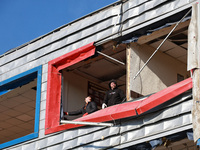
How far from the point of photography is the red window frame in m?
14.5

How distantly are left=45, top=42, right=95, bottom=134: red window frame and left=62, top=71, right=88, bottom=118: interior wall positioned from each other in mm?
792

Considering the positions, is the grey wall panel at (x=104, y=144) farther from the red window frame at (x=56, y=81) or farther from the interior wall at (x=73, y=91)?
the interior wall at (x=73, y=91)

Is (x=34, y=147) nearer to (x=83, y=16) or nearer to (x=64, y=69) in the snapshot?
(x=64, y=69)

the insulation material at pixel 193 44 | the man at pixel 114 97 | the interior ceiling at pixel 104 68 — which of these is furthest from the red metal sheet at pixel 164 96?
the interior ceiling at pixel 104 68

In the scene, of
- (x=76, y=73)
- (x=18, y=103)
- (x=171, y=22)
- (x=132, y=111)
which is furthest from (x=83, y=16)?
(x=18, y=103)

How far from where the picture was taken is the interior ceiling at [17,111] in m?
18.4

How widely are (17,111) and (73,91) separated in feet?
17.5

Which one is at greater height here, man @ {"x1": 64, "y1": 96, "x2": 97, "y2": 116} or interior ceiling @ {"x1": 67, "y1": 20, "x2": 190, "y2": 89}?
interior ceiling @ {"x1": 67, "y1": 20, "x2": 190, "y2": 89}

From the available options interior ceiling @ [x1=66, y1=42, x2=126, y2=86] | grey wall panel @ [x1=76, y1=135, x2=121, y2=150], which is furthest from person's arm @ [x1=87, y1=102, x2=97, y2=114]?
interior ceiling @ [x1=66, y1=42, x2=126, y2=86]

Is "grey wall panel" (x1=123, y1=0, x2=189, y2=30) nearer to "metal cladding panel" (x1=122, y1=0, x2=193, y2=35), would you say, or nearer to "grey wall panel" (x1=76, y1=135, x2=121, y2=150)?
"metal cladding panel" (x1=122, y1=0, x2=193, y2=35)

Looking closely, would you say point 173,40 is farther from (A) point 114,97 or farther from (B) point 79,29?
(B) point 79,29

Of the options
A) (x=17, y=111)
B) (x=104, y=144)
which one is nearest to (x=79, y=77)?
(x=104, y=144)

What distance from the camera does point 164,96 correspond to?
38.3 feet

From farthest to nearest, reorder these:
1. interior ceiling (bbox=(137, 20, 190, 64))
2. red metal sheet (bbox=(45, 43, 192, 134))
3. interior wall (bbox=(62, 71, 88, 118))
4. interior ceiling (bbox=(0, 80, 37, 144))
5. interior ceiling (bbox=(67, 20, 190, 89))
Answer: interior ceiling (bbox=(0, 80, 37, 144)), interior wall (bbox=(62, 71, 88, 118)), interior ceiling (bbox=(67, 20, 190, 89)), interior ceiling (bbox=(137, 20, 190, 64)), red metal sheet (bbox=(45, 43, 192, 134))
